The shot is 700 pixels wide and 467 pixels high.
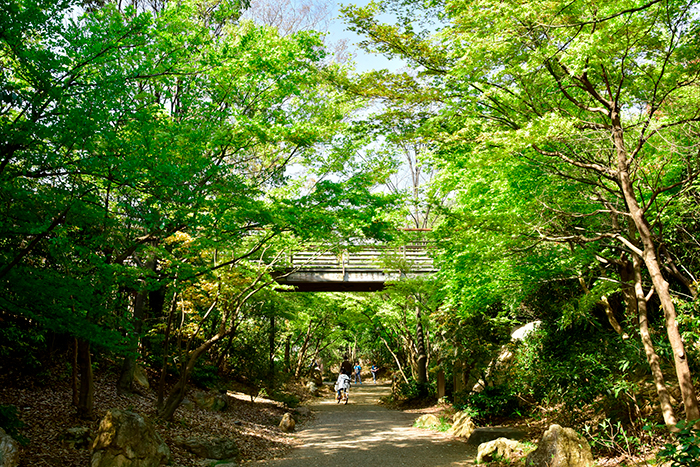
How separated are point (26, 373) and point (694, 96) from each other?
11414 millimetres

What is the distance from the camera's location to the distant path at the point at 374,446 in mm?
7430

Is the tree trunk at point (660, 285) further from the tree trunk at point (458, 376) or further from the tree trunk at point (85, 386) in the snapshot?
the tree trunk at point (85, 386)

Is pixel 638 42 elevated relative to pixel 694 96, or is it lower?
elevated

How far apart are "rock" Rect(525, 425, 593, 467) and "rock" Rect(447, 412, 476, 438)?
326 centimetres

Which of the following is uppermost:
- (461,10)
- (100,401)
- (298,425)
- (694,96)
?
(461,10)

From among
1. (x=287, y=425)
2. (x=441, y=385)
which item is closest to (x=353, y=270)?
(x=441, y=385)

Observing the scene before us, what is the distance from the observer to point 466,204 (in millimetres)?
9977

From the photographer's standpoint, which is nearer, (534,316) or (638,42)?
(638,42)

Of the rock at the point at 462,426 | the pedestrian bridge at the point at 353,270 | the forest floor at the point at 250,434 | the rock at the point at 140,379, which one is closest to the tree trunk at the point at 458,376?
the forest floor at the point at 250,434

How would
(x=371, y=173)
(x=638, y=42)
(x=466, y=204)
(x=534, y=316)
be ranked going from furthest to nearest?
1. (x=534, y=316)
2. (x=466, y=204)
3. (x=371, y=173)
4. (x=638, y=42)

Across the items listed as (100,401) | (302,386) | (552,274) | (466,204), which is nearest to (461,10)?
(466,204)

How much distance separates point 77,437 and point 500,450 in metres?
6.06

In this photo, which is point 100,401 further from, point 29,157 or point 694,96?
point 694,96

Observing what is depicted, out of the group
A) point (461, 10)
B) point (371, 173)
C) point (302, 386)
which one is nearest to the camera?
point (461, 10)
